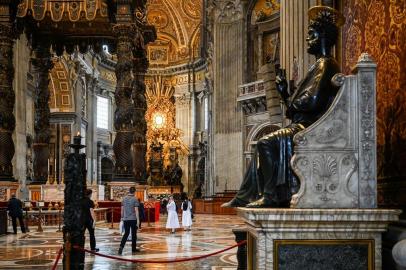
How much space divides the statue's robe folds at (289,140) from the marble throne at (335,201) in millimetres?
271

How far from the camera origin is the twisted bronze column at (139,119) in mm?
20703

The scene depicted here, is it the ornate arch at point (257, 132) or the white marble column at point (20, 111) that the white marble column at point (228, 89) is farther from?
the white marble column at point (20, 111)

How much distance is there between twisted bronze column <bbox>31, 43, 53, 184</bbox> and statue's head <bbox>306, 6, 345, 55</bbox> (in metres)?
17.4

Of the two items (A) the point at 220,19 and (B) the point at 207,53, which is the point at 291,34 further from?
(B) the point at 207,53

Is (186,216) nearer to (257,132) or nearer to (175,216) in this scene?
(175,216)

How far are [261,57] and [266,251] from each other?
2557cm

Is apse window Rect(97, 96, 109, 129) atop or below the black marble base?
atop

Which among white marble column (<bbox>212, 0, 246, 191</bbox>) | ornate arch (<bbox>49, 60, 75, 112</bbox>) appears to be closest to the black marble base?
white marble column (<bbox>212, 0, 246, 191</bbox>)

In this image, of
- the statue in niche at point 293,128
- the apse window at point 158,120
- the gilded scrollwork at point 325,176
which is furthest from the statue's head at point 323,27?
the apse window at point 158,120

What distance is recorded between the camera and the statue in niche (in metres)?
4.57

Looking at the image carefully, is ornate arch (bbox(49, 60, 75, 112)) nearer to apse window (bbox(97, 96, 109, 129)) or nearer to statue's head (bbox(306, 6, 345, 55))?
apse window (bbox(97, 96, 109, 129))

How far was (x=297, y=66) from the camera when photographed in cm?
927

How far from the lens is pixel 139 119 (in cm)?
2081

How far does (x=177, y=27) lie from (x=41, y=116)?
2686cm
